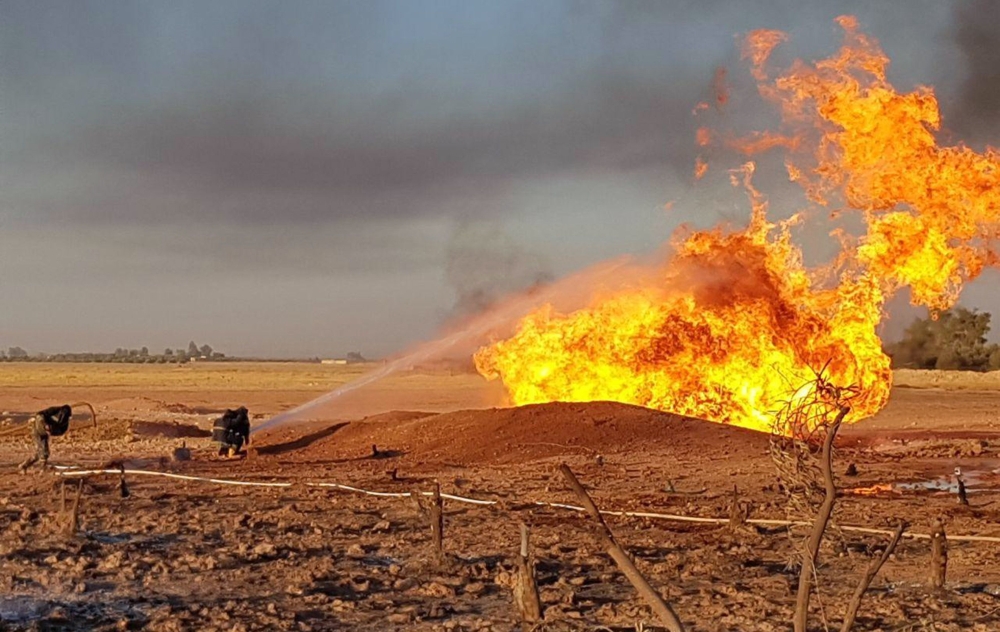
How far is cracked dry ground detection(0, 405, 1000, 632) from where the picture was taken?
9180mm

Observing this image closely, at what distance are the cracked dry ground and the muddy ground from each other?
0.04 m

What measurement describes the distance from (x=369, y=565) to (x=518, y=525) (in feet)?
9.28

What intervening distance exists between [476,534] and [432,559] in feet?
5.50

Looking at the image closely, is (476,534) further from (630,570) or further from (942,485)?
(942,485)

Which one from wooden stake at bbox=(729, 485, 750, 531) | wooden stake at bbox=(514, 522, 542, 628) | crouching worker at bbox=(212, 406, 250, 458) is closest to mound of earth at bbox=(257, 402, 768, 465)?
crouching worker at bbox=(212, 406, 250, 458)

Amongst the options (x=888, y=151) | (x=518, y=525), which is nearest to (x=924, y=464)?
(x=888, y=151)

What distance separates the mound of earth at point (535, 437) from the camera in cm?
2292

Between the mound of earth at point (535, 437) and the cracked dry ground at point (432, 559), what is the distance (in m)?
3.33

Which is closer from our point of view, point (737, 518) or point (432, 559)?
point (432, 559)

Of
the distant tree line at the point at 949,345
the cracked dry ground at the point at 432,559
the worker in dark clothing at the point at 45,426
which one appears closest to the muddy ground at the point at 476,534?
the cracked dry ground at the point at 432,559

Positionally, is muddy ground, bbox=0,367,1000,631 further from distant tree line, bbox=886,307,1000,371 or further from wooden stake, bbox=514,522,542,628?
distant tree line, bbox=886,307,1000,371

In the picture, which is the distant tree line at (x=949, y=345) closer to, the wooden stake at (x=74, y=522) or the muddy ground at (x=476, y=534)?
the muddy ground at (x=476, y=534)

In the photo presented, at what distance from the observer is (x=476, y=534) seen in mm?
12953

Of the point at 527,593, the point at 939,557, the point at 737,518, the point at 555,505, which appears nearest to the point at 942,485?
the point at 737,518
